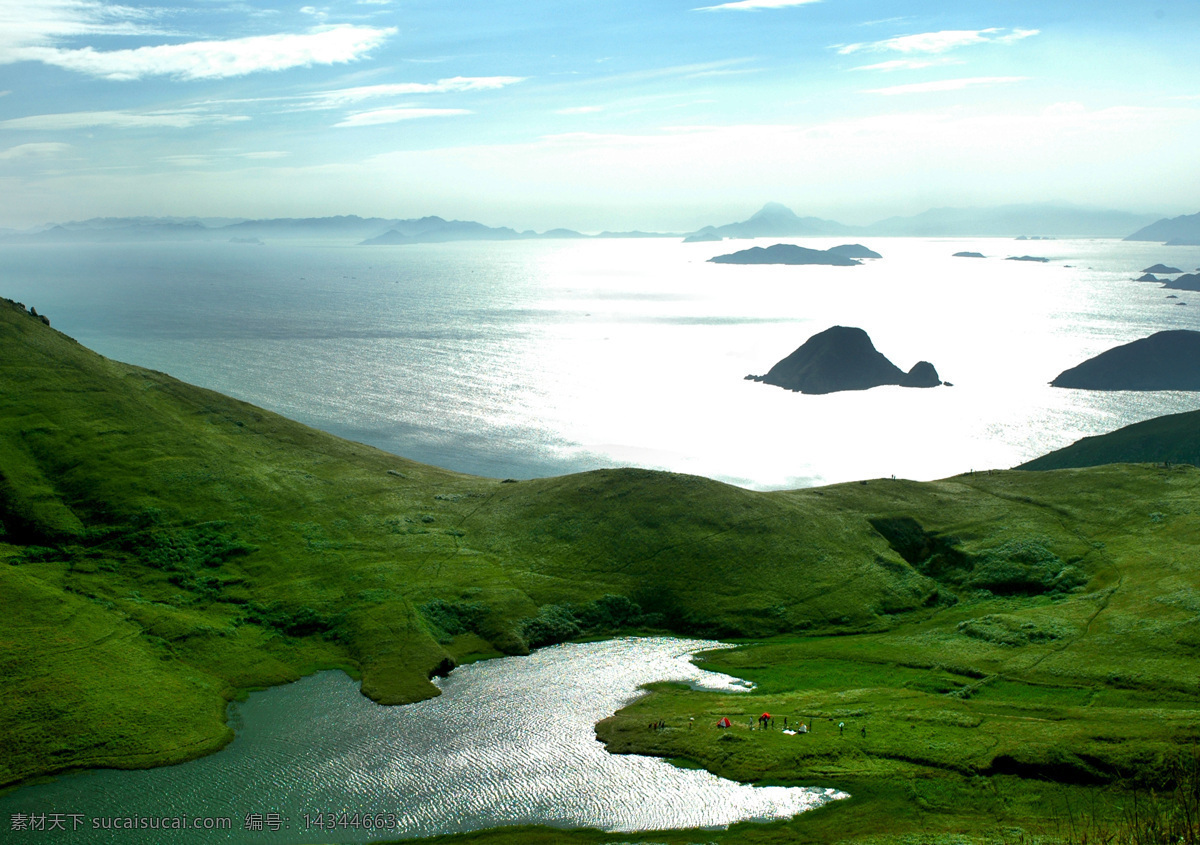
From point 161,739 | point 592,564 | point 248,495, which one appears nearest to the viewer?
point 161,739

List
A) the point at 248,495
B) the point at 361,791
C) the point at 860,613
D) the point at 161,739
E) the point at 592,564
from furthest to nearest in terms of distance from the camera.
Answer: the point at 248,495 → the point at 592,564 → the point at 860,613 → the point at 161,739 → the point at 361,791

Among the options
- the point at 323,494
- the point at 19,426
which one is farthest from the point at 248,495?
the point at 19,426

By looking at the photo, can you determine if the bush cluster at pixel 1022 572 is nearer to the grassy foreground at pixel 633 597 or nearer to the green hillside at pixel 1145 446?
the grassy foreground at pixel 633 597

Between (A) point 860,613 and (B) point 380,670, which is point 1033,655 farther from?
(B) point 380,670

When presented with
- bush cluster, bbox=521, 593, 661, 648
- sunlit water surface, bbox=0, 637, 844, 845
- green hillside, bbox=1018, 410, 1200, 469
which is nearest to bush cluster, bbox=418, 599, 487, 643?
bush cluster, bbox=521, 593, 661, 648

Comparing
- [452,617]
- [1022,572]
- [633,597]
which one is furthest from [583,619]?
[1022,572]

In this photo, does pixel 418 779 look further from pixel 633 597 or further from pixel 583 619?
pixel 633 597

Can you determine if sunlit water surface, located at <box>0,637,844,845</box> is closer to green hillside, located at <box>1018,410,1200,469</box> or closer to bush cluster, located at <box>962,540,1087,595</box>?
bush cluster, located at <box>962,540,1087,595</box>
